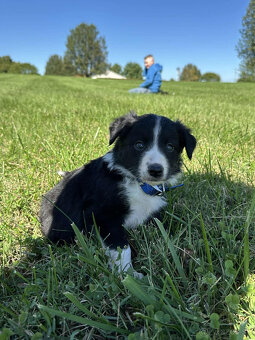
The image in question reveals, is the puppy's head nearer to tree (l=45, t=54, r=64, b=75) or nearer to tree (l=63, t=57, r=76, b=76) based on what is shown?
tree (l=63, t=57, r=76, b=76)

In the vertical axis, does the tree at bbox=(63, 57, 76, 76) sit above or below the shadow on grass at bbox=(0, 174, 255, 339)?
above

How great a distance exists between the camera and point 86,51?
296ft

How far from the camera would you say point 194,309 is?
4.78 feet

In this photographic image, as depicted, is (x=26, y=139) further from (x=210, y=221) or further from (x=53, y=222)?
A: (x=210, y=221)

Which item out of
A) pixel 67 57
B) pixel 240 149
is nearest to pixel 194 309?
pixel 240 149

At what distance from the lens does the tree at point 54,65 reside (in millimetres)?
106919

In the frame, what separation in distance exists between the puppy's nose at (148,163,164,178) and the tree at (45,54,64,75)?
112631 millimetres

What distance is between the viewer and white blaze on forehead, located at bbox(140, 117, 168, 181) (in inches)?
87.1

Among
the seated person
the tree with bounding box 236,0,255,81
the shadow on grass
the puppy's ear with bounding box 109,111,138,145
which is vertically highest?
the tree with bounding box 236,0,255,81

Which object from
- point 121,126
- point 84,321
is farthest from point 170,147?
point 84,321

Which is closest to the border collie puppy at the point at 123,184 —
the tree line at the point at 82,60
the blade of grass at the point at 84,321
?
the blade of grass at the point at 84,321

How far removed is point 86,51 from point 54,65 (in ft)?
86.9

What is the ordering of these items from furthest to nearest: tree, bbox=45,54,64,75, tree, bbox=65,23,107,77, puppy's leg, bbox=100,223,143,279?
tree, bbox=45,54,64,75, tree, bbox=65,23,107,77, puppy's leg, bbox=100,223,143,279

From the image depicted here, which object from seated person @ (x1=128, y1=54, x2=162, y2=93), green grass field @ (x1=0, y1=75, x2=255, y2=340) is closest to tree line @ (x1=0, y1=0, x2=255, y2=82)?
seated person @ (x1=128, y1=54, x2=162, y2=93)
